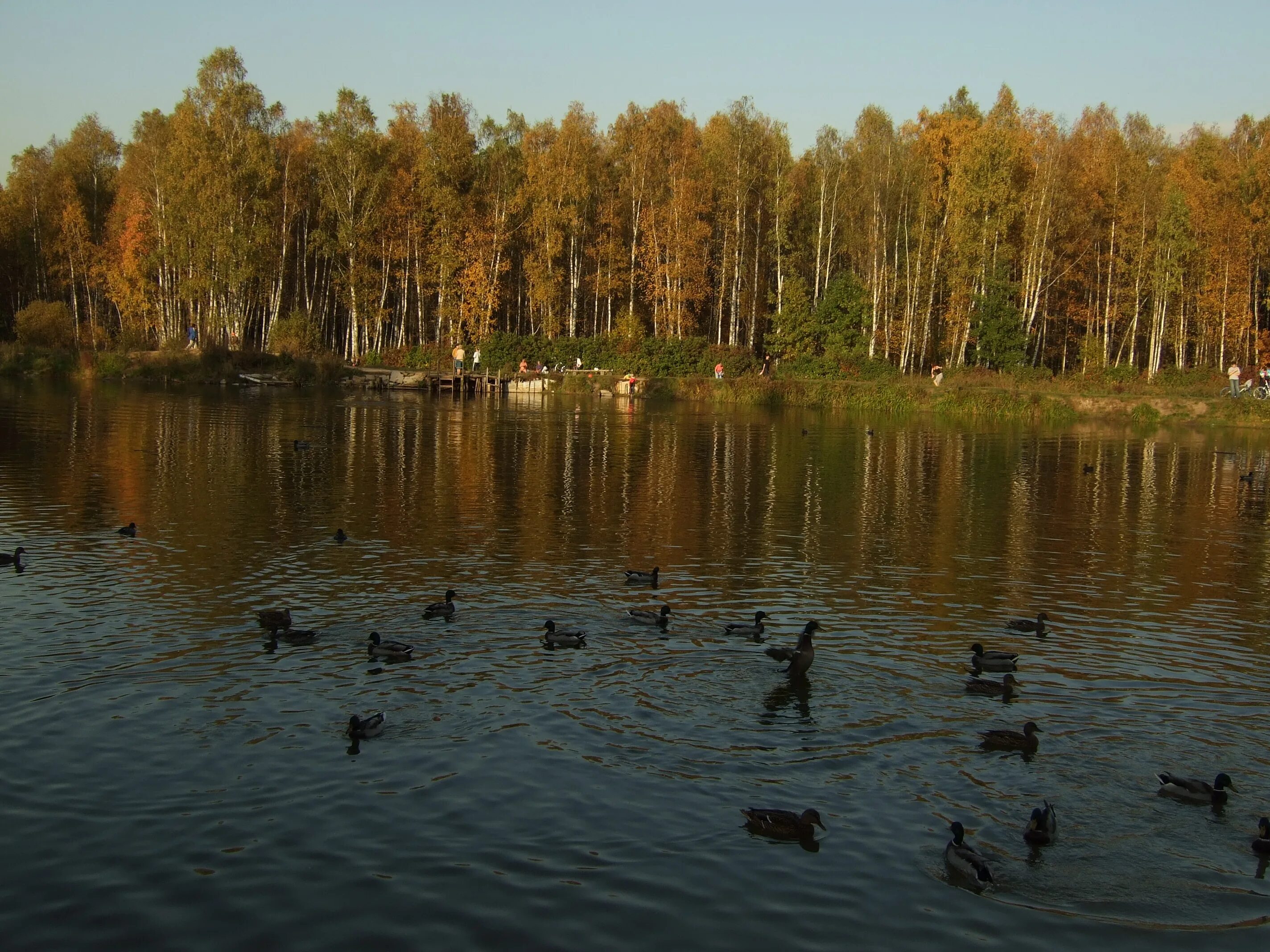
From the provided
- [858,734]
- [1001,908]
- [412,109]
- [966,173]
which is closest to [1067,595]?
[858,734]

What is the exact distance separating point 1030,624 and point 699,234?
67.1m

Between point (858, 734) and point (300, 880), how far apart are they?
6.75m

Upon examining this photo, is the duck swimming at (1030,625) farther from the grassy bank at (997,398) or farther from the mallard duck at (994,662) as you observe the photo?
the grassy bank at (997,398)

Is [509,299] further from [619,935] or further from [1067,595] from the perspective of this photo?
[619,935]

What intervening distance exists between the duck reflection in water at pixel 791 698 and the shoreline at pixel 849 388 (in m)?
53.8

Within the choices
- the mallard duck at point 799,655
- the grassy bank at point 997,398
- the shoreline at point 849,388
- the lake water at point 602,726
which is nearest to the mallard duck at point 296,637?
the lake water at point 602,726

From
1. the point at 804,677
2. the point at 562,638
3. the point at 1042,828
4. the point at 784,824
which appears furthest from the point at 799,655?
the point at 1042,828

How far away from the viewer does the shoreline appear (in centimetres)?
6594

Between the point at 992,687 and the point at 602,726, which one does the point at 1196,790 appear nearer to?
the point at 992,687

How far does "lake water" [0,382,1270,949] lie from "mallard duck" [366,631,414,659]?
0.22m

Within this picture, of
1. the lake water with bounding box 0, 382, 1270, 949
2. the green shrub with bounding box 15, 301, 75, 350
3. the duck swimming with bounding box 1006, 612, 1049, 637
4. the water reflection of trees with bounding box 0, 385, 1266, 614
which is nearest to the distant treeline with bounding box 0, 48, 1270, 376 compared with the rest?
the green shrub with bounding box 15, 301, 75, 350

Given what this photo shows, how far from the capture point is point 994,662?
50.6 feet

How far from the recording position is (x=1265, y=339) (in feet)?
240

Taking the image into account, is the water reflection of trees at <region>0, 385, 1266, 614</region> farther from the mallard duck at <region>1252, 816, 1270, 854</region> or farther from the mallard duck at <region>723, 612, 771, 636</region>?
the mallard duck at <region>1252, 816, 1270, 854</region>
